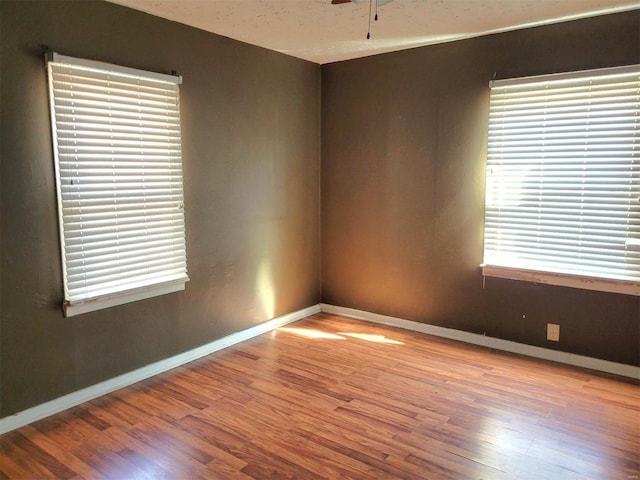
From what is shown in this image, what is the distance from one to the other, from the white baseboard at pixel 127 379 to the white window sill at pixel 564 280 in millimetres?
1908

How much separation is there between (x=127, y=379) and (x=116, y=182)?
1.30 metres

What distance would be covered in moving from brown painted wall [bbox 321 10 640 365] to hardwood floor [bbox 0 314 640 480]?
37 cm

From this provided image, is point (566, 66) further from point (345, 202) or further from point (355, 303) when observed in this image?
point (355, 303)

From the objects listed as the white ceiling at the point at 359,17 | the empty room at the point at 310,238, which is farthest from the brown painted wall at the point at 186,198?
the white ceiling at the point at 359,17

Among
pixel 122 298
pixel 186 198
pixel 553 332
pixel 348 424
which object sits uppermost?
pixel 186 198

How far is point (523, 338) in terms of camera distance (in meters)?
3.63

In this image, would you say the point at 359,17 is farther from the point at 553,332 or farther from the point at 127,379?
the point at 127,379

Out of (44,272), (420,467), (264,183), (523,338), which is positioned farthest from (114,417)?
(523,338)

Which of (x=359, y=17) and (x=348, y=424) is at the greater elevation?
(x=359, y=17)

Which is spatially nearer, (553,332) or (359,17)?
(359,17)

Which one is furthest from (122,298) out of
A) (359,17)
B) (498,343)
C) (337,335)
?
(498,343)

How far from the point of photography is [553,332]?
11.4ft

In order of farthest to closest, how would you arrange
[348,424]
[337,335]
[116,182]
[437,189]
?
[337,335] → [437,189] → [116,182] → [348,424]

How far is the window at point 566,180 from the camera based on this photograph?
311 cm
